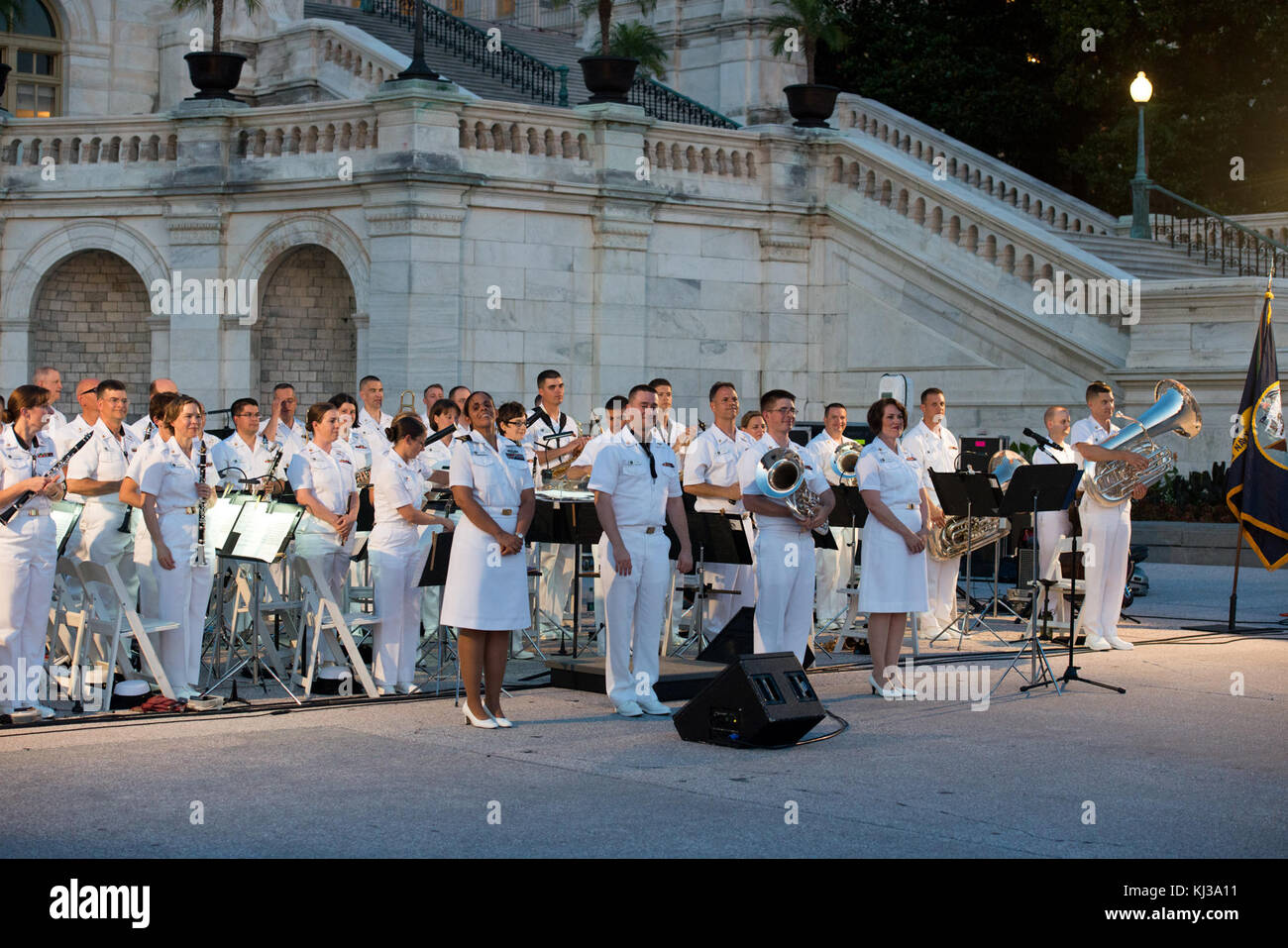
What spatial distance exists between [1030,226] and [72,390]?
1507 centimetres

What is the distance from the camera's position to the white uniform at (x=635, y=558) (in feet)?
38.3

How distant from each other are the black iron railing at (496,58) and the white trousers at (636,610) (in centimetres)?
1965

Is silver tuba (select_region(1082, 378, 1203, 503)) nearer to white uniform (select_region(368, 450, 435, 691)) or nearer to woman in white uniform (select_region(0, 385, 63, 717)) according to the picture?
white uniform (select_region(368, 450, 435, 691))

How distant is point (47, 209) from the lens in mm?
25656

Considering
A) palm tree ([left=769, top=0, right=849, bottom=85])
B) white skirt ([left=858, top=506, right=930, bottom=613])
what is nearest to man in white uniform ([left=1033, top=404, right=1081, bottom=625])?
white skirt ([left=858, top=506, right=930, bottom=613])

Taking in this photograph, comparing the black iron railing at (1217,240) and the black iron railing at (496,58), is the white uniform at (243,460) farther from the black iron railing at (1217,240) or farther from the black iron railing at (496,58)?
the black iron railing at (496,58)

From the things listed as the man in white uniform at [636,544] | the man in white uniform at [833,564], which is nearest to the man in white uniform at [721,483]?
the man in white uniform at [636,544]

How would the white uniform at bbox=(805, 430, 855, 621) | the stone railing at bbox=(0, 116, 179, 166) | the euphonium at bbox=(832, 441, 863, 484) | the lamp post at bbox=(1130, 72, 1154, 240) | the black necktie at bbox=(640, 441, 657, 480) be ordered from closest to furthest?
the black necktie at bbox=(640, 441, 657, 480) < the euphonium at bbox=(832, 441, 863, 484) < the white uniform at bbox=(805, 430, 855, 621) < the stone railing at bbox=(0, 116, 179, 166) < the lamp post at bbox=(1130, 72, 1154, 240)

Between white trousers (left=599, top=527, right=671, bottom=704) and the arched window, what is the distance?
27.3 meters

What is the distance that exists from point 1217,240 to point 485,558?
21700 millimetres

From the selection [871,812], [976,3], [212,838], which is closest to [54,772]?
[212,838]

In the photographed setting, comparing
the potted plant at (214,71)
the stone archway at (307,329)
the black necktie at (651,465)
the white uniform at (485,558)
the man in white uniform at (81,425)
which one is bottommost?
the white uniform at (485,558)

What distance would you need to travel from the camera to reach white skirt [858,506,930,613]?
12625 mm

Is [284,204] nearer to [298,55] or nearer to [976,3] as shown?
[298,55]
